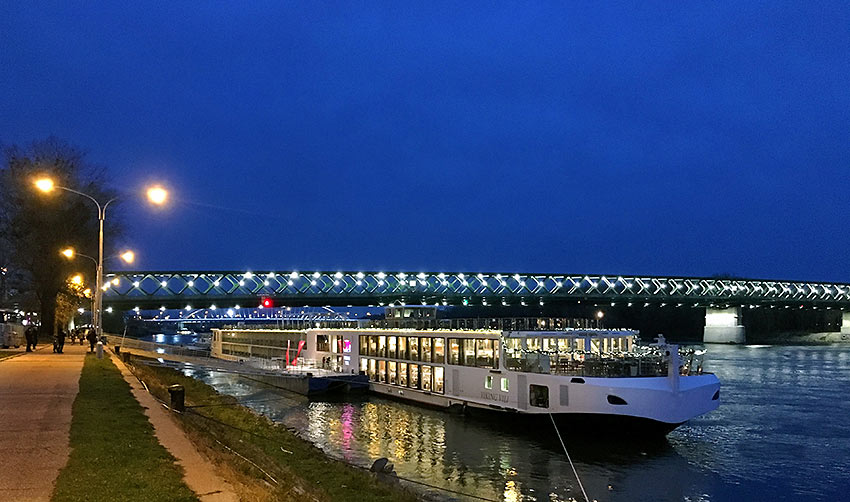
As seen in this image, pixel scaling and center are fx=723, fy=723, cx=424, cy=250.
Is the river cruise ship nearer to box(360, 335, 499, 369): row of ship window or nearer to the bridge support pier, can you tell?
box(360, 335, 499, 369): row of ship window

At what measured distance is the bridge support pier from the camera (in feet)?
489

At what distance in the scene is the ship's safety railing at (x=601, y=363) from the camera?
30359 mm

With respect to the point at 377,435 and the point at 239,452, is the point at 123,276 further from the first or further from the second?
the point at 239,452

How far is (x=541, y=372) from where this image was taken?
32594 mm

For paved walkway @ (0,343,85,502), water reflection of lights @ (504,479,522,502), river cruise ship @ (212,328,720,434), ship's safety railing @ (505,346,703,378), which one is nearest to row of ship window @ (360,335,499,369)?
river cruise ship @ (212,328,720,434)

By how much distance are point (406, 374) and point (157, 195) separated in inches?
834

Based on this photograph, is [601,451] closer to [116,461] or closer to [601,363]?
[601,363]

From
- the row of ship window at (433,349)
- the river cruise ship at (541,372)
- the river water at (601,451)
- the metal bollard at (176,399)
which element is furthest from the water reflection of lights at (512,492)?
the row of ship window at (433,349)

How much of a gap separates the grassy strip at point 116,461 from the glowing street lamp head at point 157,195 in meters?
9.41

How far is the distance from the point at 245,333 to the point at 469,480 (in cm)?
5239

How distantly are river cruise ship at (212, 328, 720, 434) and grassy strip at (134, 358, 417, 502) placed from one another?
12.4m

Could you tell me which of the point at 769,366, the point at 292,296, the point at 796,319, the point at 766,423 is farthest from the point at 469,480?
the point at 796,319

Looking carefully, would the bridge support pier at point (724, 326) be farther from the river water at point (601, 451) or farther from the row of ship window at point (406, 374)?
the row of ship window at point (406, 374)

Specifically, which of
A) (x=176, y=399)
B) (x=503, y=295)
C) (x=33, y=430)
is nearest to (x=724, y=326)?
(x=503, y=295)
